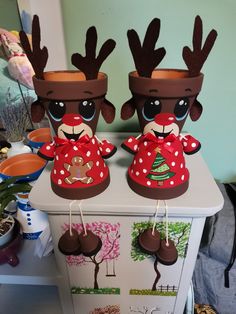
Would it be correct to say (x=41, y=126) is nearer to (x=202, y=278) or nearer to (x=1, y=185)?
(x=1, y=185)

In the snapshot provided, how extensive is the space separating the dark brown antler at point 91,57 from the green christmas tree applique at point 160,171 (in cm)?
19

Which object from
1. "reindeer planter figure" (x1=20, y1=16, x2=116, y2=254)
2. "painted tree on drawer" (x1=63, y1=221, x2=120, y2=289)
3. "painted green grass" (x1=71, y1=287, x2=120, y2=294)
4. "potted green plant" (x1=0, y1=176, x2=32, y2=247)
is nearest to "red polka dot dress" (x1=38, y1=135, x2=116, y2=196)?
"reindeer planter figure" (x1=20, y1=16, x2=116, y2=254)

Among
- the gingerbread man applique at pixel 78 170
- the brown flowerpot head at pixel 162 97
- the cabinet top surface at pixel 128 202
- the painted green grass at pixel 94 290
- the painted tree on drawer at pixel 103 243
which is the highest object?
the brown flowerpot head at pixel 162 97

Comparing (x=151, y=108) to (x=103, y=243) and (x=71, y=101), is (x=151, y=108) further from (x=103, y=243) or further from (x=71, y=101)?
(x=103, y=243)

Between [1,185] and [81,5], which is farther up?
[81,5]

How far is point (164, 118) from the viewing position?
44cm

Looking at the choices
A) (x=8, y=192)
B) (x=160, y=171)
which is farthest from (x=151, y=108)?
(x=8, y=192)

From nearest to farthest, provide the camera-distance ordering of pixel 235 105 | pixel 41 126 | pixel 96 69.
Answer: pixel 96 69
pixel 235 105
pixel 41 126

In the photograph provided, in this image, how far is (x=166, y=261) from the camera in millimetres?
478

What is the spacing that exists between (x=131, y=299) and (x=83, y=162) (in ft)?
1.40

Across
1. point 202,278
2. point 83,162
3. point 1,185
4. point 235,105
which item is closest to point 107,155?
point 83,162

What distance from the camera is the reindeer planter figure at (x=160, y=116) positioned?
0.40 m

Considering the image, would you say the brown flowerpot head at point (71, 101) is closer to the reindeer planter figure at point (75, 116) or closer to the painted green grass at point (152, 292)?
the reindeer planter figure at point (75, 116)

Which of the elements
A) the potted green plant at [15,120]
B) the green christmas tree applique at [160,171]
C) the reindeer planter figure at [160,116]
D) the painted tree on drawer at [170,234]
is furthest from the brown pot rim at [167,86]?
the potted green plant at [15,120]
